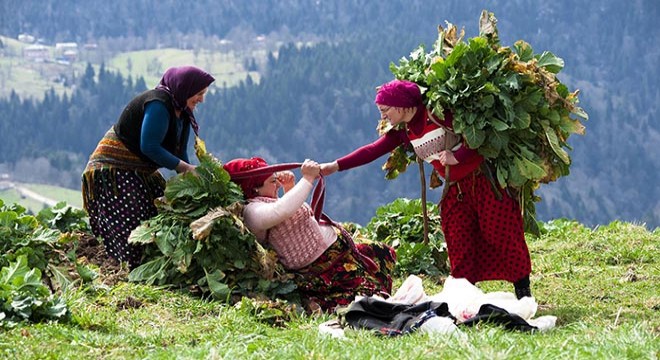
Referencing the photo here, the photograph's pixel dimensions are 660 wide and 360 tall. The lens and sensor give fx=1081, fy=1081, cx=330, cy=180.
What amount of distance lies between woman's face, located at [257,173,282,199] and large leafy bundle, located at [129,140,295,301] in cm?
20

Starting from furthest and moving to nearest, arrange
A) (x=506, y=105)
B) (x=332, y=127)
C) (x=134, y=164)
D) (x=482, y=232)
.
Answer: (x=332, y=127) < (x=134, y=164) < (x=482, y=232) < (x=506, y=105)

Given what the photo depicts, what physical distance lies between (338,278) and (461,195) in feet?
3.60

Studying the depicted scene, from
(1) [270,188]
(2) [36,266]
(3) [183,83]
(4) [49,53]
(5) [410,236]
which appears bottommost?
(4) [49,53]

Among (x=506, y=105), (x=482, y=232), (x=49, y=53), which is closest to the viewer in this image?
(x=506, y=105)

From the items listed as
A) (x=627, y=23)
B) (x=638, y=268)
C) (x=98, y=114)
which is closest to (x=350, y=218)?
(x=98, y=114)

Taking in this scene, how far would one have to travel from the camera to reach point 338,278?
7.94m

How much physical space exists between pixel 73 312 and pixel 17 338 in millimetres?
824

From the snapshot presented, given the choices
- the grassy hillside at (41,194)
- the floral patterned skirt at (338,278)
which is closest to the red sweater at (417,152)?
the floral patterned skirt at (338,278)

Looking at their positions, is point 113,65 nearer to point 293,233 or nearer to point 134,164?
point 134,164

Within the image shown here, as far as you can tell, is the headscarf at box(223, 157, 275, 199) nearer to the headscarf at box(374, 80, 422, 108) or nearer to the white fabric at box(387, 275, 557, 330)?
the headscarf at box(374, 80, 422, 108)

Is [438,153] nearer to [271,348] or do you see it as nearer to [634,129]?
[271,348]

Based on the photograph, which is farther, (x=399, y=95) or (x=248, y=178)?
(x=248, y=178)

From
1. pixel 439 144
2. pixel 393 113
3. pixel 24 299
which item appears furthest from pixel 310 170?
Answer: pixel 24 299

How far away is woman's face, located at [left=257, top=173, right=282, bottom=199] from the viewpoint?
322 inches
